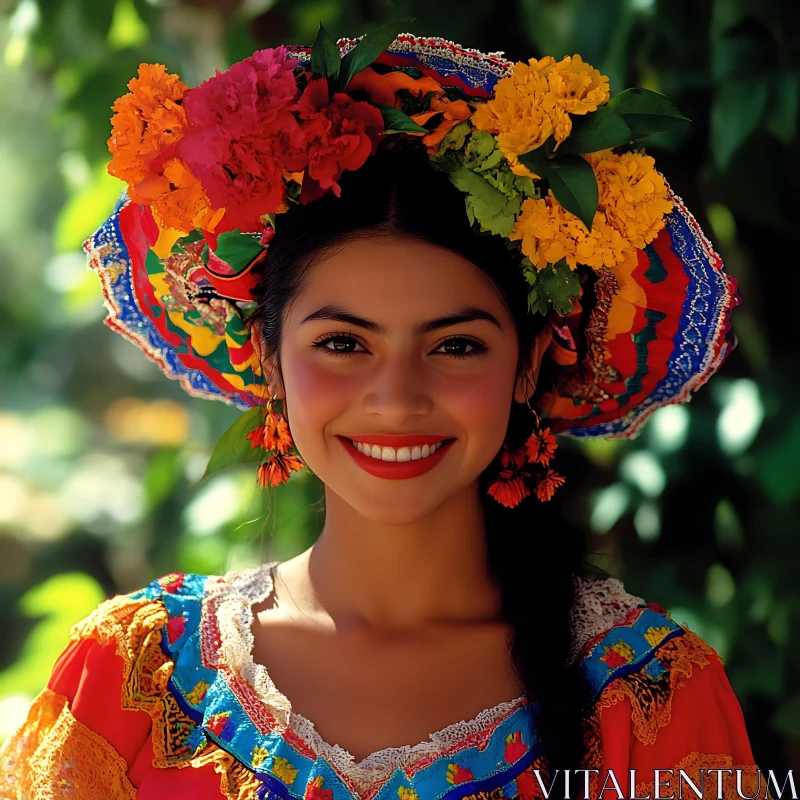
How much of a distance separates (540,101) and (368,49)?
0.24 metres

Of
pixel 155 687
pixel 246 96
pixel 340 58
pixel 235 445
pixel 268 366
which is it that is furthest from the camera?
pixel 235 445

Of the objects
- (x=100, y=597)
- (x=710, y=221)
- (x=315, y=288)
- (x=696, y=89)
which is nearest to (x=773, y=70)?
(x=696, y=89)

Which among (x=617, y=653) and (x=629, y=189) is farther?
(x=617, y=653)

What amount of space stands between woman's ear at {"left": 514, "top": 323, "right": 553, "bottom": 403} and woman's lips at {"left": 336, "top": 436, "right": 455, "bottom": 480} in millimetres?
179

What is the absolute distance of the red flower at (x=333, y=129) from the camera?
157 centimetres

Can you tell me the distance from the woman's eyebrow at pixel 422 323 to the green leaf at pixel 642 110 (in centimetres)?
32

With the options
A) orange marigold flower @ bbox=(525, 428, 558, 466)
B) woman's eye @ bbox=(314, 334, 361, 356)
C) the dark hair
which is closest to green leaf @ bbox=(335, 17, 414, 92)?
the dark hair

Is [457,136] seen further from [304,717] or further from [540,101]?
[304,717]

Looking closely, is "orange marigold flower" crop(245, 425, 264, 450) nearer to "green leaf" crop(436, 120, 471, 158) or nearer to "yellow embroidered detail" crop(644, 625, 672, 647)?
"green leaf" crop(436, 120, 471, 158)

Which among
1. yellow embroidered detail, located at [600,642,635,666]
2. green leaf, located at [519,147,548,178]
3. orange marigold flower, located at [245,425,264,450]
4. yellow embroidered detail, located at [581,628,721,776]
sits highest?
green leaf, located at [519,147,548,178]

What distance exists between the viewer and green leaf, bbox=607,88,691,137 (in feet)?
5.12

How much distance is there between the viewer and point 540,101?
1.56 m

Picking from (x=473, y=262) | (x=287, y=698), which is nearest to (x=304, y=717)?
(x=287, y=698)

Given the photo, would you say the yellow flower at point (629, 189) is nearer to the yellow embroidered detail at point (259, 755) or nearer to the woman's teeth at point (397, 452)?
the woman's teeth at point (397, 452)
